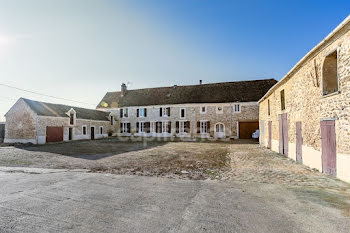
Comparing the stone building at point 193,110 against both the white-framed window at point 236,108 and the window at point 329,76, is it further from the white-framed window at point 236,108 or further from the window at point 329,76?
the window at point 329,76

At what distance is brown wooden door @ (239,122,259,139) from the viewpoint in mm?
25234

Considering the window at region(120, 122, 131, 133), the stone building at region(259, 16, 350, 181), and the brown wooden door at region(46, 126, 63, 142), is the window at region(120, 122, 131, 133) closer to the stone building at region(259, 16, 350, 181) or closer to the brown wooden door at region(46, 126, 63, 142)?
the brown wooden door at region(46, 126, 63, 142)

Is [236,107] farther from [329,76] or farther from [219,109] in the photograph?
[329,76]

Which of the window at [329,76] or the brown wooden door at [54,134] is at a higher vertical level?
the window at [329,76]

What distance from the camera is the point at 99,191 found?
5219 mm

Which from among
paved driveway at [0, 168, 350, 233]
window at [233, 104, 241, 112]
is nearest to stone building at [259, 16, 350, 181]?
paved driveway at [0, 168, 350, 233]

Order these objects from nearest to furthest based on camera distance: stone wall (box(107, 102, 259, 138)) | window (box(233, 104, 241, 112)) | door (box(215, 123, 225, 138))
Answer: stone wall (box(107, 102, 259, 138)), window (box(233, 104, 241, 112)), door (box(215, 123, 225, 138))

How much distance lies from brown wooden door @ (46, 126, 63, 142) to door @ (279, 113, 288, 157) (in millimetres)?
23269

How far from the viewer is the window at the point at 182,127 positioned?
28062mm

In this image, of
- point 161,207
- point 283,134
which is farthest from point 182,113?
point 161,207

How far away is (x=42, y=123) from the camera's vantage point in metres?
20.8

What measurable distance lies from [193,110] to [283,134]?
667 inches

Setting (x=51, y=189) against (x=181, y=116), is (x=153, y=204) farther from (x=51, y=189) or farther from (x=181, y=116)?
(x=181, y=116)

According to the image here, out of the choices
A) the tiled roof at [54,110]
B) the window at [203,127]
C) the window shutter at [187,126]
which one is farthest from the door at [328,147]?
the tiled roof at [54,110]
